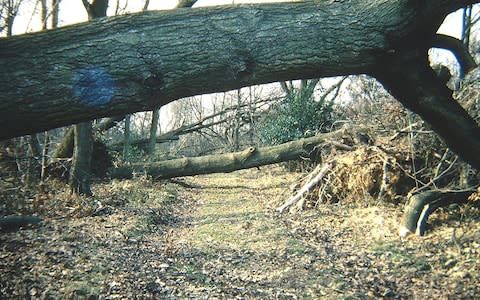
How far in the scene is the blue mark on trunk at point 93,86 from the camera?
7.98 ft

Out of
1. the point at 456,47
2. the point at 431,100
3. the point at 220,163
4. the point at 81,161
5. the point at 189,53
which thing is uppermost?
the point at 456,47

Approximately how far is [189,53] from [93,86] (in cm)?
67

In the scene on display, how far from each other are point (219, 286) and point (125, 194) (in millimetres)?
5993

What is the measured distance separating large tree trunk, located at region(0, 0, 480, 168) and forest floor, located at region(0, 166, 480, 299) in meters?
2.21

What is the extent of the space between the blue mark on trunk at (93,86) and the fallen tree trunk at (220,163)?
10.0m

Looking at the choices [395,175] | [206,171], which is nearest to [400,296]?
[395,175]

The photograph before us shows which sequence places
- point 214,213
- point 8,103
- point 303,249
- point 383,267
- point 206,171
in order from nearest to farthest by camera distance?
point 8,103 → point 383,267 → point 303,249 → point 214,213 → point 206,171

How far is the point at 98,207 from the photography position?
7812 millimetres

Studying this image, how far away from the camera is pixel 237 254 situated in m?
5.69

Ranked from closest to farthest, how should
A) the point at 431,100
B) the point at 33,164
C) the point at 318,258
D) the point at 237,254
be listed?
the point at 431,100, the point at 318,258, the point at 237,254, the point at 33,164

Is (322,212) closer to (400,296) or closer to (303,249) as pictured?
(303,249)

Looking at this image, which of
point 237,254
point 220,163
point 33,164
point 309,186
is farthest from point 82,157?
point 309,186

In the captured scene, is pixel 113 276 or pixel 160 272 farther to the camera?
pixel 160 272

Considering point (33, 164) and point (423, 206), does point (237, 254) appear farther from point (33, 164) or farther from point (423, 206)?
point (33, 164)
